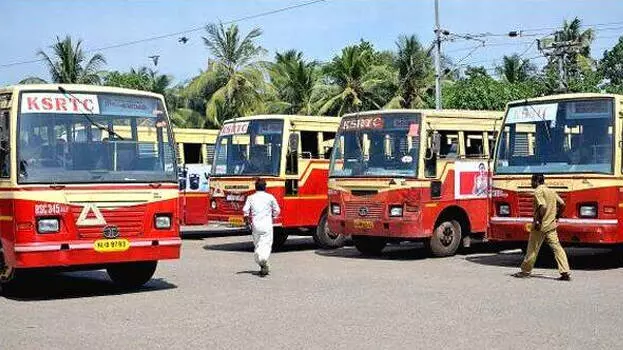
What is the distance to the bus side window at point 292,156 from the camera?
18.3m

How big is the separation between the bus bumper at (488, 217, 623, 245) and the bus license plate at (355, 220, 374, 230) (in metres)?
2.65

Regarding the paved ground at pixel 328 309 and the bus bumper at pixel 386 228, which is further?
the bus bumper at pixel 386 228

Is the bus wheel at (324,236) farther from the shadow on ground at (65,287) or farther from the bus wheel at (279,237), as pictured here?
the shadow on ground at (65,287)

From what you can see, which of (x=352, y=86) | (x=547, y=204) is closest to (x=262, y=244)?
(x=547, y=204)

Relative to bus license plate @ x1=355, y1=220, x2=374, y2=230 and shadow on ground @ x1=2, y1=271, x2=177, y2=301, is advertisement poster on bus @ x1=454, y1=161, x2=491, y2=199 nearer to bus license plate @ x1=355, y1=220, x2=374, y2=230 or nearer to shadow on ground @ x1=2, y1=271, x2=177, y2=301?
bus license plate @ x1=355, y1=220, x2=374, y2=230

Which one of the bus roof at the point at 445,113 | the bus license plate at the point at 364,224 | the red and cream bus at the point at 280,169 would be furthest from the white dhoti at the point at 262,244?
the red and cream bus at the point at 280,169

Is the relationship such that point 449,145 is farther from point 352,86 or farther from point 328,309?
point 352,86

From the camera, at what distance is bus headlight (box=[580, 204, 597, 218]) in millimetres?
13805

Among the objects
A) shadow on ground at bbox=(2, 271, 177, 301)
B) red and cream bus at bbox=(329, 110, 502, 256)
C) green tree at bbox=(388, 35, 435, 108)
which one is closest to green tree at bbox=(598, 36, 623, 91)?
green tree at bbox=(388, 35, 435, 108)

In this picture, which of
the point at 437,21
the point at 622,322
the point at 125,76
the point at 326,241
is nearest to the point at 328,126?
the point at 326,241

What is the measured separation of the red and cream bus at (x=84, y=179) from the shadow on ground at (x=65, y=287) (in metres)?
0.55

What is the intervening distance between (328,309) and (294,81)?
117 feet

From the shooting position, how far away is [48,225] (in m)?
11.0

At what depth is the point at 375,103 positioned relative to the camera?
144 ft
